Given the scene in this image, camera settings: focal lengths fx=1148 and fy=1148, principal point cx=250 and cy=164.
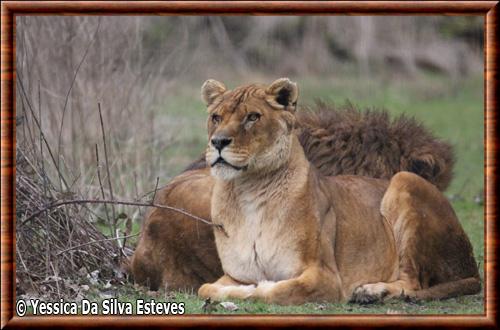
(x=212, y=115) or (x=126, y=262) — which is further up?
(x=212, y=115)

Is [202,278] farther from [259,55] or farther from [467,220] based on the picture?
[259,55]

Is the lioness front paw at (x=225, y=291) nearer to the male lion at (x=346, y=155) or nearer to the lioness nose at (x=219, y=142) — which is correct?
the male lion at (x=346, y=155)

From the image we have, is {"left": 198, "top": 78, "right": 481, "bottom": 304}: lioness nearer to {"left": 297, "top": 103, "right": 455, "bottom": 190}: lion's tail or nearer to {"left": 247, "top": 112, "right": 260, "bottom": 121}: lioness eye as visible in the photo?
{"left": 247, "top": 112, "right": 260, "bottom": 121}: lioness eye

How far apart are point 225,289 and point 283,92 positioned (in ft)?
5.31

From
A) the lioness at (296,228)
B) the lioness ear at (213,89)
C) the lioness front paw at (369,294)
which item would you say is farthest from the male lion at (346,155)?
the lioness front paw at (369,294)

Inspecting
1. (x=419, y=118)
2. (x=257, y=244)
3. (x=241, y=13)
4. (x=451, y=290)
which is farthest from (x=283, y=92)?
(x=419, y=118)

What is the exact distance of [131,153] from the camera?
1366cm

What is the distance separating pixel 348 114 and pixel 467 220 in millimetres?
2999

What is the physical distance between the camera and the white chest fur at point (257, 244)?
8.95m

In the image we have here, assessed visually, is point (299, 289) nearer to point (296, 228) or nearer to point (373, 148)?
point (296, 228)

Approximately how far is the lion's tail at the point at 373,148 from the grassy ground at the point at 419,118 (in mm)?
814

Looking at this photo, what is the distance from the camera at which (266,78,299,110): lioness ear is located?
9.05m

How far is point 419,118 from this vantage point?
14.7 m

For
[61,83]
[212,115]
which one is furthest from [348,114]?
[61,83]
